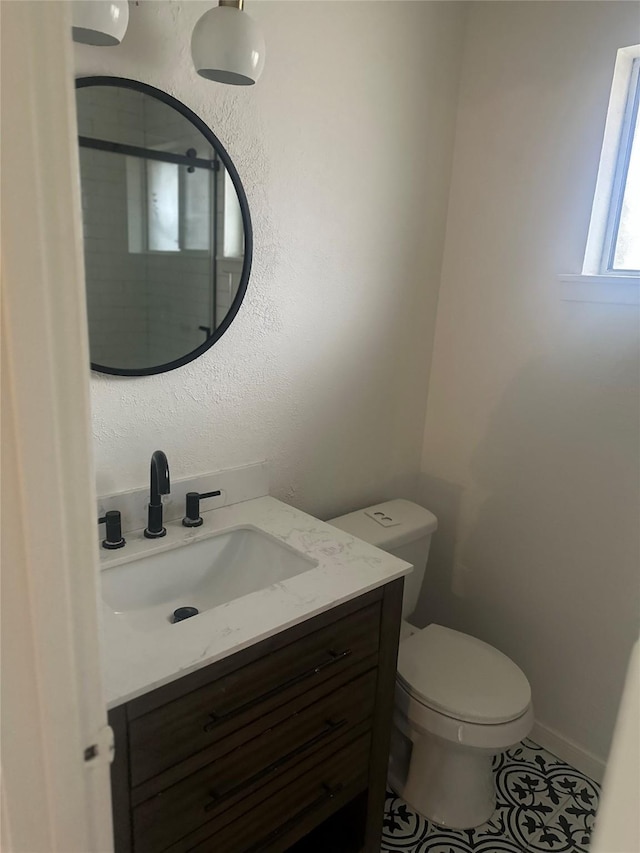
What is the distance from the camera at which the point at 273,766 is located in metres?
1.26

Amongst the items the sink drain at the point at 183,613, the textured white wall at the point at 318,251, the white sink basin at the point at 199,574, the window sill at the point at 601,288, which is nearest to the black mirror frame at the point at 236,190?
the textured white wall at the point at 318,251

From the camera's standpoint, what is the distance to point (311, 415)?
1.85m

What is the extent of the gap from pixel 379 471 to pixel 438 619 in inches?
25.4

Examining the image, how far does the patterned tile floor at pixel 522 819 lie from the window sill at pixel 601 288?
147 centimetres

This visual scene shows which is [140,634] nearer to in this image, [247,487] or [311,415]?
[247,487]

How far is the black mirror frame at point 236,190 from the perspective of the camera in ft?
4.18

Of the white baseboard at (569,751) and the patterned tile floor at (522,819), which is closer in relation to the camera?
the patterned tile floor at (522,819)

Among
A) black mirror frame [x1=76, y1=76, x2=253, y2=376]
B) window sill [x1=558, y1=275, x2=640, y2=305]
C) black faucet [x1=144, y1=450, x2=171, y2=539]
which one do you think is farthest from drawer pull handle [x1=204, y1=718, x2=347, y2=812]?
window sill [x1=558, y1=275, x2=640, y2=305]

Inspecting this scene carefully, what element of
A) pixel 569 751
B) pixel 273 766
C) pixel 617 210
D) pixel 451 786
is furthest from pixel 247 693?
pixel 617 210

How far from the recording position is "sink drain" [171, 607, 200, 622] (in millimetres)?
1374

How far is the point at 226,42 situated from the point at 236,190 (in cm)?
33

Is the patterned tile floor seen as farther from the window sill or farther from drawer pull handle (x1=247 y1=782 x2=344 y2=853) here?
the window sill

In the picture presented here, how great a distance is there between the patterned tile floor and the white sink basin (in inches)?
34.4

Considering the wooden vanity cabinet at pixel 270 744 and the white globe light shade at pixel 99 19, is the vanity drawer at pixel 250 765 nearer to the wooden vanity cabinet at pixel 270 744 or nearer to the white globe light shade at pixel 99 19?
the wooden vanity cabinet at pixel 270 744
